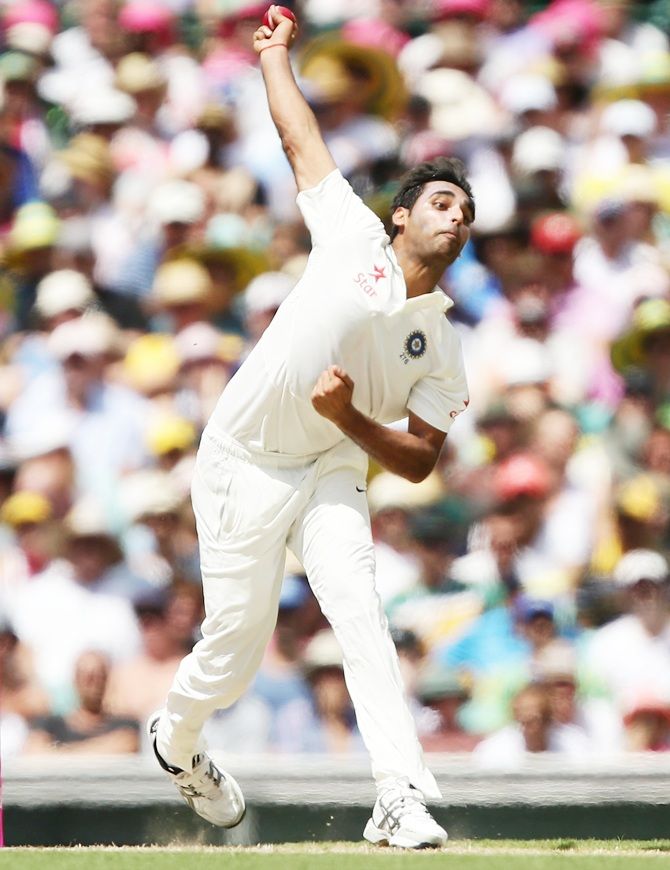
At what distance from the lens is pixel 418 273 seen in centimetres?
396

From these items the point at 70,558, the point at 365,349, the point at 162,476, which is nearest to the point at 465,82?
the point at 162,476

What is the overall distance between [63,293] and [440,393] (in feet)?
8.90

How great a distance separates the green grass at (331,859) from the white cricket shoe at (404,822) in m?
0.03

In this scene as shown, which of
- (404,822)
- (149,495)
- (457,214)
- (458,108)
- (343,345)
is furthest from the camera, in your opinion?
(458,108)

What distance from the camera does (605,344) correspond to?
5969 millimetres

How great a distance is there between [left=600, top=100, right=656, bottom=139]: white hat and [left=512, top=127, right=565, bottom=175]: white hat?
0.22m

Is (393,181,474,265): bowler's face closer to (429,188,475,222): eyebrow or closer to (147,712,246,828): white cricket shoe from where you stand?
(429,188,475,222): eyebrow

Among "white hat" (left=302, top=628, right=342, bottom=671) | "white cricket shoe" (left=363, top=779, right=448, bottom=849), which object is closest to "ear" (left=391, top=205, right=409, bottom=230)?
"white cricket shoe" (left=363, top=779, right=448, bottom=849)

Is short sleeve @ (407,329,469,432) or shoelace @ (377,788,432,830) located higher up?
short sleeve @ (407,329,469,432)

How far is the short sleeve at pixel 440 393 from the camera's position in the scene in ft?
13.1

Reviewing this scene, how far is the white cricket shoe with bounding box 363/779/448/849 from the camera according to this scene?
3.51 m

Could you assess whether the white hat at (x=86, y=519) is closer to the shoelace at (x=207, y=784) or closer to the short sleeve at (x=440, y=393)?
the shoelace at (x=207, y=784)

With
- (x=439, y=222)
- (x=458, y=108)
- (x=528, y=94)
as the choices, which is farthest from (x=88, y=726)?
(x=528, y=94)

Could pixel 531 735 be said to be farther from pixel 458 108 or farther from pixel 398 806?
pixel 458 108
